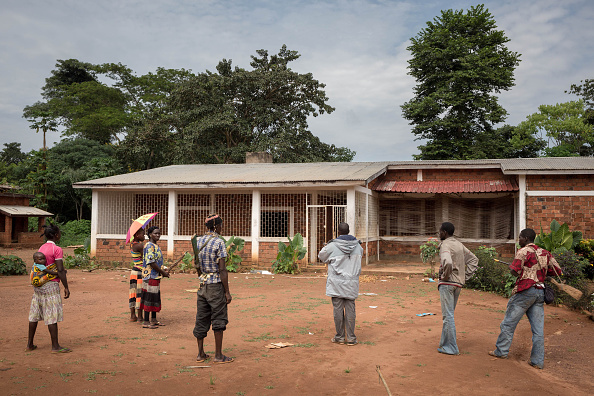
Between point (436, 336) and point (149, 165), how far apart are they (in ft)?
87.4

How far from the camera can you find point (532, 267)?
5461mm

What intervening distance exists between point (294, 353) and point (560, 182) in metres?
11.1

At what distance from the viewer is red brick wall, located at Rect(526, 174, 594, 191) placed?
13.5m

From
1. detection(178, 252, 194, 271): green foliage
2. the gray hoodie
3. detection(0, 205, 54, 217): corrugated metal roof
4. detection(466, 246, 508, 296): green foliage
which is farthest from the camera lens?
detection(0, 205, 54, 217): corrugated metal roof

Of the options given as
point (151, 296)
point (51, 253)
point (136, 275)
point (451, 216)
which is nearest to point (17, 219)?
point (136, 275)

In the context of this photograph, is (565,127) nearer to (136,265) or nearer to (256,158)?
(256,158)

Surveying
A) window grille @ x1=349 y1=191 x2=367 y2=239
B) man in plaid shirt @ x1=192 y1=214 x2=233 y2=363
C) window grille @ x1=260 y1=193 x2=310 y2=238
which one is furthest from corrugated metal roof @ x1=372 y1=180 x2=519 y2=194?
man in plaid shirt @ x1=192 y1=214 x2=233 y2=363

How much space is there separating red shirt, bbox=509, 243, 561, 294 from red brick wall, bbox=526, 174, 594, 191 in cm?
915

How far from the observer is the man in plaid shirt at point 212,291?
207 inches

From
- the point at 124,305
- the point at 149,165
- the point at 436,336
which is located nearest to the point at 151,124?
the point at 149,165

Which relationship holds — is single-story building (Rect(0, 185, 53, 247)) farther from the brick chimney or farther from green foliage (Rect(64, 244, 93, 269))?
the brick chimney

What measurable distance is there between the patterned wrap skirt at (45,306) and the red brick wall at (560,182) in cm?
1252

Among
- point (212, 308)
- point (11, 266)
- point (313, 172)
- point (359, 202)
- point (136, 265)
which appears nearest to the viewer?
point (212, 308)

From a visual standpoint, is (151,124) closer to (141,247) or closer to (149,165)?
(149,165)
